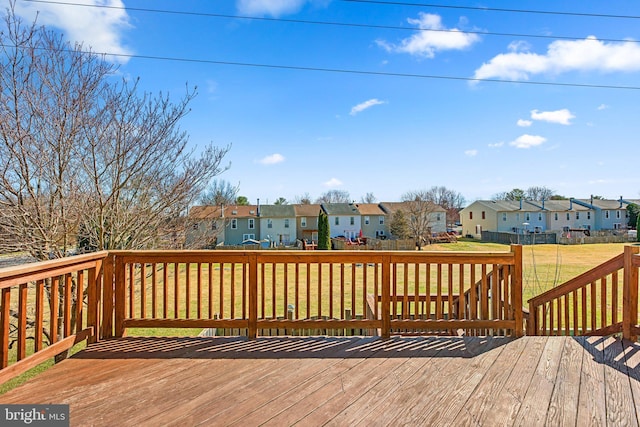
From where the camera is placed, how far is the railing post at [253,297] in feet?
10.6

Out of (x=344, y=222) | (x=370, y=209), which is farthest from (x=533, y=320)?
(x=370, y=209)

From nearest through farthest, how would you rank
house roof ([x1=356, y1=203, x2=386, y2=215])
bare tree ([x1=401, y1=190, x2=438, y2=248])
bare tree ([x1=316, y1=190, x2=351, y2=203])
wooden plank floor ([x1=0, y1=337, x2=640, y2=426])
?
wooden plank floor ([x1=0, y1=337, x2=640, y2=426]) < bare tree ([x1=401, y1=190, x2=438, y2=248]) < house roof ([x1=356, y1=203, x2=386, y2=215]) < bare tree ([x1=316, y1=190, x2=351, y2=203])

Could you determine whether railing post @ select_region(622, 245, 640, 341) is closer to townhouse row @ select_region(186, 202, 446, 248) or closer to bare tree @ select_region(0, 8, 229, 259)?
bare tree @ select_region(0, 8, 229, 259)

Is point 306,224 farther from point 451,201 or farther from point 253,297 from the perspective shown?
point 253,297

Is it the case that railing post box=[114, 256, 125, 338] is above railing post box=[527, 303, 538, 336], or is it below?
above

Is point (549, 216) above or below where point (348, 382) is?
above

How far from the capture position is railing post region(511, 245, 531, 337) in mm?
3182

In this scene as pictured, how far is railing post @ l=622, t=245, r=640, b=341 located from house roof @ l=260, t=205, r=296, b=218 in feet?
88.6

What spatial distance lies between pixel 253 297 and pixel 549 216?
36.9 metres

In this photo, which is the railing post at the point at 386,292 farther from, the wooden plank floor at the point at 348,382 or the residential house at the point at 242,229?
the residential house at the point at 242,229

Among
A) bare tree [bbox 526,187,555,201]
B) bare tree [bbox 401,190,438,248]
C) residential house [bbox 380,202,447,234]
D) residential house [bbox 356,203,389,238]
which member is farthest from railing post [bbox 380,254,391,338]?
bare tree [bbox 526,187,555,201]

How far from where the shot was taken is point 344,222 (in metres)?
31.0

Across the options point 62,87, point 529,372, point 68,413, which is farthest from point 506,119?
point 68,413

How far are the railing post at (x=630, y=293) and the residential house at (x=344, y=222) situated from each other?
2742 cm
